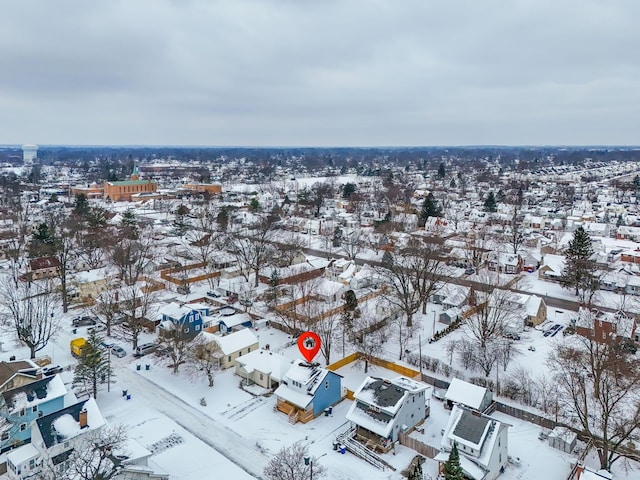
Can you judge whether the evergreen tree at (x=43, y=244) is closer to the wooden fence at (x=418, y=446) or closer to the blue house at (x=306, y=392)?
the blue house at (x=306, y=392)

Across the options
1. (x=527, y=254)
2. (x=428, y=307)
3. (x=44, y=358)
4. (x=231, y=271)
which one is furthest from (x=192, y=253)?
(x=527, y=254)

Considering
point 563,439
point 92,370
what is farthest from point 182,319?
point 563,439

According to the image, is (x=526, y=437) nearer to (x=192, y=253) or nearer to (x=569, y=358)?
(x=569, y=358)

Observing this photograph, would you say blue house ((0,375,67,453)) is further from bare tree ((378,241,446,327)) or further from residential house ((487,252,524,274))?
residential house ((487,252,524,274))

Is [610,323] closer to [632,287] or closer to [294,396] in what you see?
[632,287]

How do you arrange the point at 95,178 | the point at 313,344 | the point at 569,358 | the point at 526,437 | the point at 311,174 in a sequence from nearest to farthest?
the point at 526,437, the point at 569,358, the point at 313,344, the point at 95,178, the point at 311,174

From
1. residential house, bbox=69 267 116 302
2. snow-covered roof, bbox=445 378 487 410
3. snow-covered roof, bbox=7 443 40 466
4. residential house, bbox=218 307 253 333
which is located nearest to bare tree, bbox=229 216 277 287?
residential house, bbox=218 307 253 333
